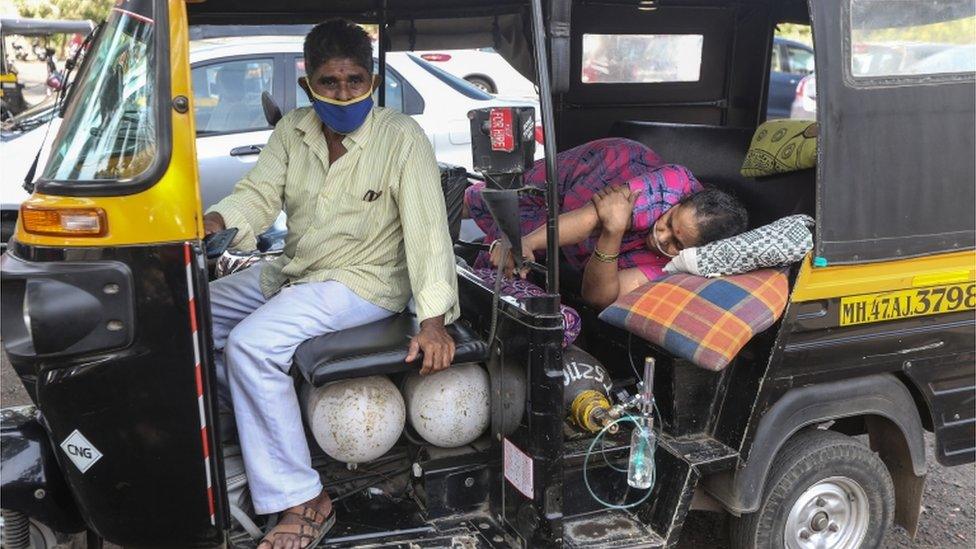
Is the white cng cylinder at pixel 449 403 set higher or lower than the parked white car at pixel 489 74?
lower

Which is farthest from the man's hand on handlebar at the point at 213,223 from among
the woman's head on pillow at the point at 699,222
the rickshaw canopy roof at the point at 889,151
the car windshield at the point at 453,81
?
the car windshield at the point at 453,81

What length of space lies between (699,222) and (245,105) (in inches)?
183

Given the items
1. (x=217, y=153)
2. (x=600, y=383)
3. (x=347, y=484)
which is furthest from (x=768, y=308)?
(x=217, y=153)

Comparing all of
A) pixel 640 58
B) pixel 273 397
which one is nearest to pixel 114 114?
pixel 273 397

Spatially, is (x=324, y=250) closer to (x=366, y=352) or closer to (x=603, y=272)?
(x=366, y=352)

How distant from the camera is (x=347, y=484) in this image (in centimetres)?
304

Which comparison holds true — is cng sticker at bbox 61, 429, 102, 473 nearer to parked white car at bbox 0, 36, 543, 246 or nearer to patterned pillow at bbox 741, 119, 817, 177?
patterned pillow at bbox 741, 119, 817, 177

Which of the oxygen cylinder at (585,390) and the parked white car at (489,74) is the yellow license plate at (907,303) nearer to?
the oxygen cylinder at (585,390)

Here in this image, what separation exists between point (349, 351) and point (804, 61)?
44.4ft

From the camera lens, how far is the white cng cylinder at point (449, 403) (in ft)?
9.25

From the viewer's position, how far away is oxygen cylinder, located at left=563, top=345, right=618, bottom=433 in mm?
2943

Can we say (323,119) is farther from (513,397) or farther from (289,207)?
(513,397)

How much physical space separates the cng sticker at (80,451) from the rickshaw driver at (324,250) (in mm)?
401

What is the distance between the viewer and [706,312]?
9.37 ft
